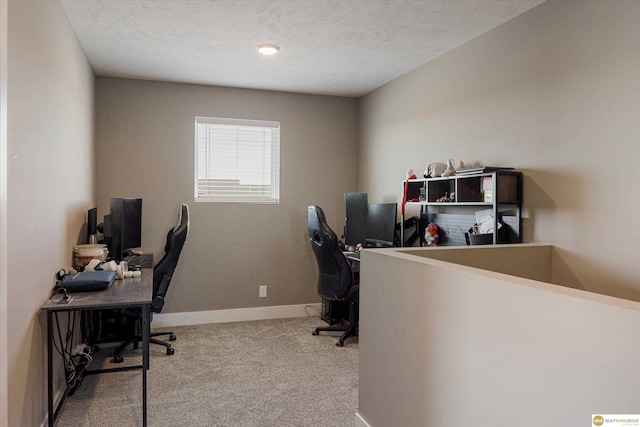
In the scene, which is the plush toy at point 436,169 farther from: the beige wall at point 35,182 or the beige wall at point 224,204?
the beige wall at point 35,182

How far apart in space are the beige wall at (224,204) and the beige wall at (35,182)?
1181mm

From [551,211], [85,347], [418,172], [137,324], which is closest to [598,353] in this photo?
[551,211]

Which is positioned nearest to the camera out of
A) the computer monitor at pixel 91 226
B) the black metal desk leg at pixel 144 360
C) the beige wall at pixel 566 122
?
the beige wall at pixel 566 122

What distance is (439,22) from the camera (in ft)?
9.06

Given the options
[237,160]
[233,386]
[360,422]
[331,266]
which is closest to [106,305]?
[233,386]

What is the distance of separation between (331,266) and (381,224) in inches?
25.6

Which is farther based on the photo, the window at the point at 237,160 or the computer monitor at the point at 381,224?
the window at the point at 237,160

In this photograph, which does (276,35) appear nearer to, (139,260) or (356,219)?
(356,219)

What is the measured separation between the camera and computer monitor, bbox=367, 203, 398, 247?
148 inches

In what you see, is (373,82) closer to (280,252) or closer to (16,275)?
(280,252)

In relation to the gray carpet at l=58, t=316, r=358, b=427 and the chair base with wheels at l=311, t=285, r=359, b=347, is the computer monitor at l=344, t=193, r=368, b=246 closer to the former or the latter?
the chair base with wheels at l=311, t=285, r=359, b=347

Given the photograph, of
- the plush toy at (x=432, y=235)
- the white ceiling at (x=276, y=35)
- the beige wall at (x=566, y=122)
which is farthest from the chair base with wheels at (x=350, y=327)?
the white ceiling at (x=276, y=35)

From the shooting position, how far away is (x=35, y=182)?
2002 millimetres

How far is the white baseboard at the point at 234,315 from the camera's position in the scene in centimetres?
421
